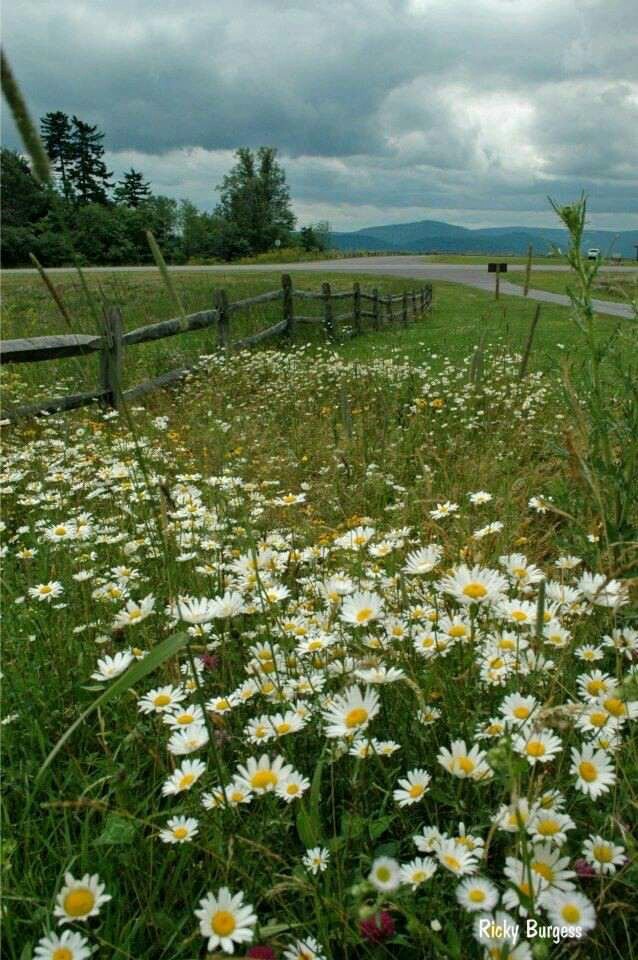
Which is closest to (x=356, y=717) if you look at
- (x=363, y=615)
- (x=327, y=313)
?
(x=363, y=615)

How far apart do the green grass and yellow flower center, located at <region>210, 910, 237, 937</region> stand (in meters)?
1.99

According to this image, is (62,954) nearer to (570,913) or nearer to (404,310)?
(570,913)

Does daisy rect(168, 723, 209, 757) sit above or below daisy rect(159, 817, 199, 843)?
above

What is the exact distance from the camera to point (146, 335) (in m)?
8.02

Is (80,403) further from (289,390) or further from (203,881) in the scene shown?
(203,881)

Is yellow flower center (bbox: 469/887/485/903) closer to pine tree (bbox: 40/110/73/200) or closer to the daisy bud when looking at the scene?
the daisy bud

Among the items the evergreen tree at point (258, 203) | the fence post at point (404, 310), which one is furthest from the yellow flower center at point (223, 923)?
the evergreen tree at point (258, 203)

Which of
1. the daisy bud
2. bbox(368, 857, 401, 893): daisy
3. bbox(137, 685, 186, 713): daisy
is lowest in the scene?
the daisy bud

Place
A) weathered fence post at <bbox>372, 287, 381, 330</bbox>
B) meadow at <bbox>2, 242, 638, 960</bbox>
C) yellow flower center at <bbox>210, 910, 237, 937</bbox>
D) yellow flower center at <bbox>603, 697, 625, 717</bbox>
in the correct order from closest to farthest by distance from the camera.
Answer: yellow flower center at <bbox>210, 910, 237, 937</bbox> < meadow at <bbox>2, 242, 638, 960</bbox> < yellow flower center at <bbox>603, 697, 625, 717</bbox> < weathered fence post at <bbox>372, 287, 381, 330</bbox>

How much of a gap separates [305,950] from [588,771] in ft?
1.74

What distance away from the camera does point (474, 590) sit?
1.44m

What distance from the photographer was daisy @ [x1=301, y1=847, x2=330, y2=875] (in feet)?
3.90

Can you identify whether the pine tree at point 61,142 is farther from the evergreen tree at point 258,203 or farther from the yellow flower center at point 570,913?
the evergreen tree at point 258,203

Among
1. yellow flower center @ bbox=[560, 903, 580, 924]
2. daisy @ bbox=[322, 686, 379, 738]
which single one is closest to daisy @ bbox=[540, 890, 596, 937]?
yellow flower center @ bbox=[560, 903, 580, 924]
